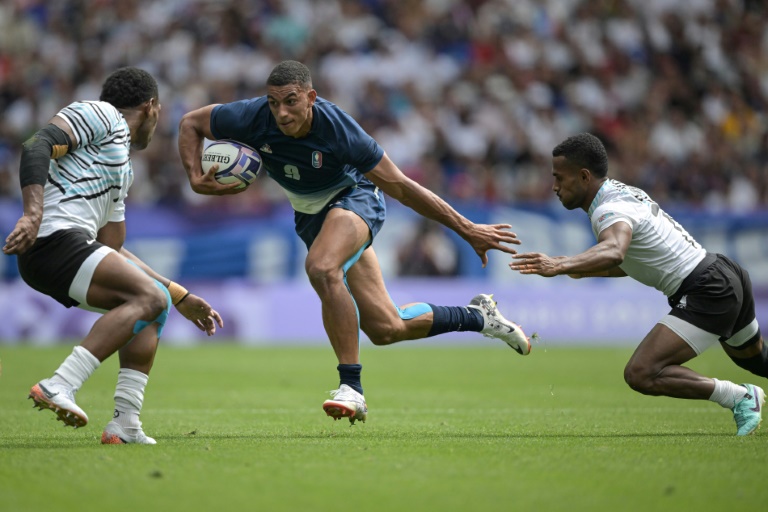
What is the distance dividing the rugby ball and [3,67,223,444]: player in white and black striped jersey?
78 cm

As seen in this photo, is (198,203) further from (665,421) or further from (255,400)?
(665,421)

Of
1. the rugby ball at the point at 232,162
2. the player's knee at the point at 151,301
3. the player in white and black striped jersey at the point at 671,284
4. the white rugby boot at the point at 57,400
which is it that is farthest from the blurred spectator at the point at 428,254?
the white rugby boot at the point at 57,400

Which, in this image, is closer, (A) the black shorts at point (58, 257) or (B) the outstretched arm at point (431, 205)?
(A) the black shorts at point (58, 257)

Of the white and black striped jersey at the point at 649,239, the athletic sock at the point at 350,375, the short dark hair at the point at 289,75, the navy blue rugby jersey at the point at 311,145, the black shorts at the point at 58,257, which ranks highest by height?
the short dark hair at the point at 289,75

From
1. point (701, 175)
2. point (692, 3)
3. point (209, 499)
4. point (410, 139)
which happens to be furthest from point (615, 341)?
point (209, 499)

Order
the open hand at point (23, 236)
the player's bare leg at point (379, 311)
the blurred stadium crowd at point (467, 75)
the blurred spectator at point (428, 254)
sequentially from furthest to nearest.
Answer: the blurred stadium crowd at point (467, 75), the blurred spectator at point (428, 254), the player's bare leg at point (379, 311), the open hand at point (23, 236)

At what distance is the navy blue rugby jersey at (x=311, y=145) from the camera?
7.54m

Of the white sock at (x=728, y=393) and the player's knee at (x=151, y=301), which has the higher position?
the player's knee at (x=151, y=301)

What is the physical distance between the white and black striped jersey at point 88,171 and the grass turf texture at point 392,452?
152 centimetres

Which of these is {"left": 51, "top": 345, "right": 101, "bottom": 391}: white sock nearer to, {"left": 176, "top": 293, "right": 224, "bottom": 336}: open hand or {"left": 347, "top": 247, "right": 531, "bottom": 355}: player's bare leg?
{"left": 176, "top": 293, "right": 224, "bottom": 336}: open hand

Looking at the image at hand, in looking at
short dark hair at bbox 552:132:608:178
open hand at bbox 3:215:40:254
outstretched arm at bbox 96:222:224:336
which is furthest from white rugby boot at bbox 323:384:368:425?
short dark hair at bbox 552:132:608:178

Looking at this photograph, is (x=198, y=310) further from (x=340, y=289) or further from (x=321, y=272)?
(x=340, y=289)

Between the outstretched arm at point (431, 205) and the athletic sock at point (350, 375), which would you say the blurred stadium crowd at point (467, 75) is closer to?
the outstretched arm at point (431, 205)

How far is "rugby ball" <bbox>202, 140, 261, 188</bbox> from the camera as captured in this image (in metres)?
7.61
